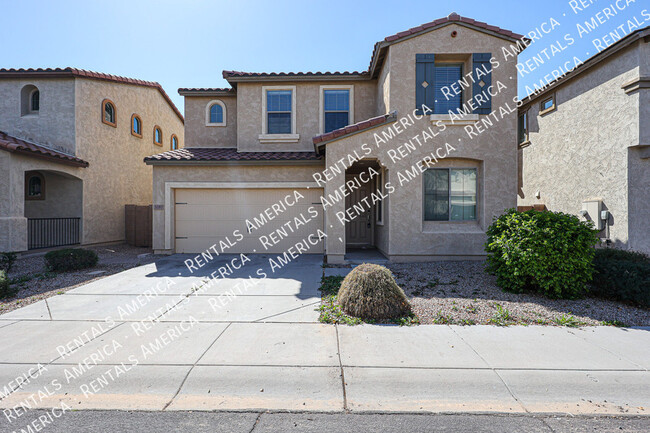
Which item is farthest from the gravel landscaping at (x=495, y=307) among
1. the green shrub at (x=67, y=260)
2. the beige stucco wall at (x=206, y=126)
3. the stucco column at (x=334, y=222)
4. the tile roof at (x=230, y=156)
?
the beige stucco wall at (x=206, y=126)

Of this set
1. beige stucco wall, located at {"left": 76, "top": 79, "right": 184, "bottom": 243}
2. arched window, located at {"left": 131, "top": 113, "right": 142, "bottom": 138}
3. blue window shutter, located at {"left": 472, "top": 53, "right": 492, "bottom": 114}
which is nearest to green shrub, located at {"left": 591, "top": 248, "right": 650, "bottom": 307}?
blue window shutter, located at {"left": 472, "top": 53, "right": 492, "bottom": 114}

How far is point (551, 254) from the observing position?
575cm

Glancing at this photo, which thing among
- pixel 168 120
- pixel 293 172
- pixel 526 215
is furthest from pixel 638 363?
pixel 168 120

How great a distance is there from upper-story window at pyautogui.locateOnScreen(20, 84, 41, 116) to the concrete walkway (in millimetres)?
11016

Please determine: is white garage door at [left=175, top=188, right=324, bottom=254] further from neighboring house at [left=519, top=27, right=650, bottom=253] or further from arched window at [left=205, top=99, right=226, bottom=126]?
neighboring house at [left=519, top=27, right=650, bottom=253]

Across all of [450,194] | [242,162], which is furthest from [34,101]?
[450,194]

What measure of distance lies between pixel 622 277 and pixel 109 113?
17.7 m

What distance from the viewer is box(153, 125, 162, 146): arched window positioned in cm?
1623

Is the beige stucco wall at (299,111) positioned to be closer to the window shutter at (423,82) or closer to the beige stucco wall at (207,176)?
the beige stucco wall at (207,176)

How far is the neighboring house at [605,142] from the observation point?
7.63m

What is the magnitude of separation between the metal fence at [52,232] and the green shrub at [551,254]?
1454 cm

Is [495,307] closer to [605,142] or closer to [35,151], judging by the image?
[605,142]

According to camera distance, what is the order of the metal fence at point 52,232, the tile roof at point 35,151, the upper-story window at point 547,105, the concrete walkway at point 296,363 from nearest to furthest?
the concrete walkway at point 296,363 < the tile roof at point 35,151 < the upper-story window at point 547,105 < the metal fence at point 52,232

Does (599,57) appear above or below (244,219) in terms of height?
above
